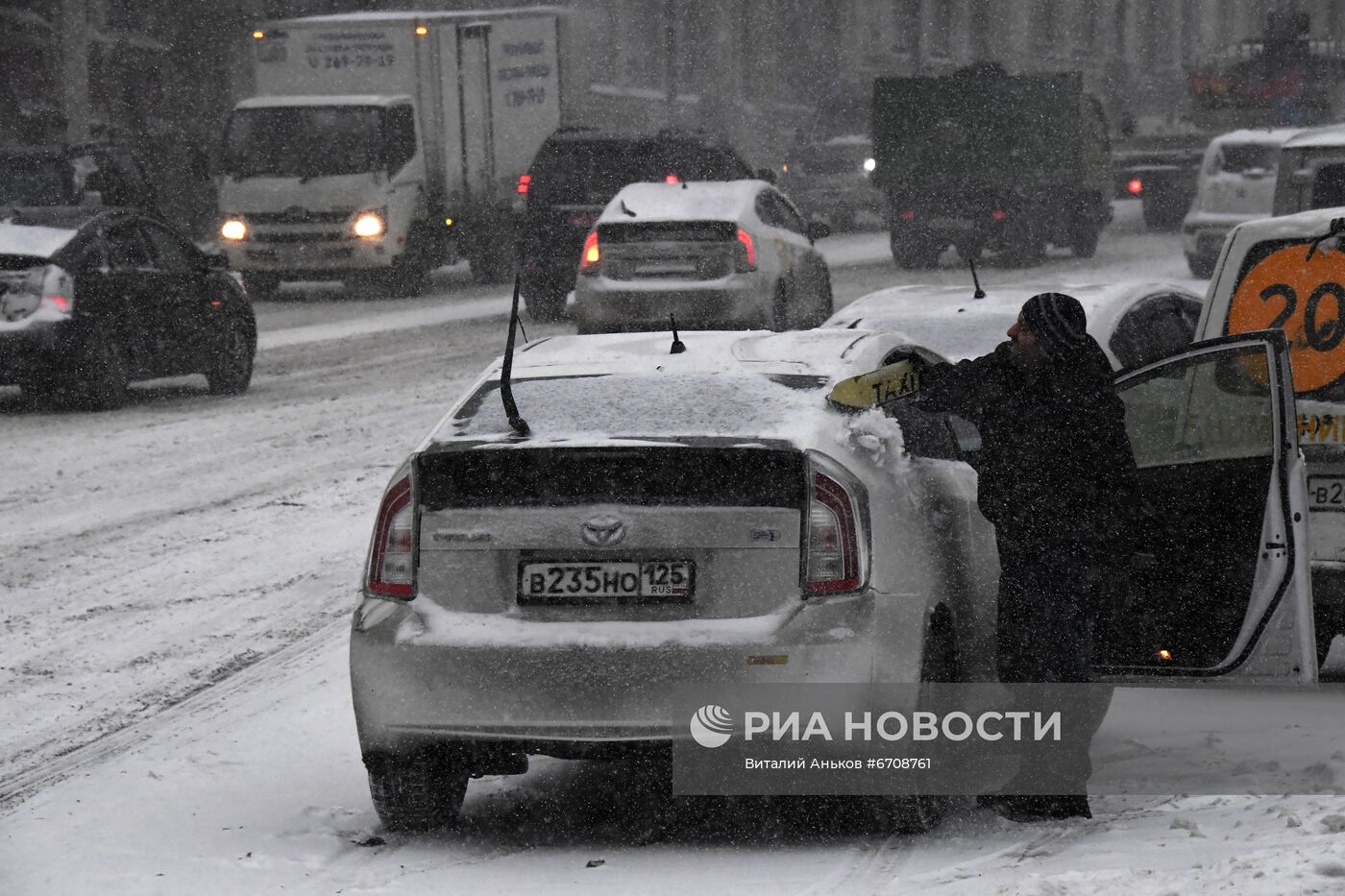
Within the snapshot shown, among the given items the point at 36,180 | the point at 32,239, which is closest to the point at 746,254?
the point at 32,239

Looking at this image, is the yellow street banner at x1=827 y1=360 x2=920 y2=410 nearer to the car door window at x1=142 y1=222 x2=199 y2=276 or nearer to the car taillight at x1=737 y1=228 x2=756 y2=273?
the car door window at x1=142 y1=222 x2=199 y2=276

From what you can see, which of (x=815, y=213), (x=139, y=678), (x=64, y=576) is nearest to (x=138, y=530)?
(x=64, y=576)

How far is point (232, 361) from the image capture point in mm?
17312

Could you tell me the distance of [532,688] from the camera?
5.62 m

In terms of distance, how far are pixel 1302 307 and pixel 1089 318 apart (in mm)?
1840

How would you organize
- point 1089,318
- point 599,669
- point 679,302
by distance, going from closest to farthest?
point 599,669 → point 1089,318 → point 679,302

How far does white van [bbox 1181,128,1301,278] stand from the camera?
83.3 ft

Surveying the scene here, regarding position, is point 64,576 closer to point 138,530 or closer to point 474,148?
point 138,530

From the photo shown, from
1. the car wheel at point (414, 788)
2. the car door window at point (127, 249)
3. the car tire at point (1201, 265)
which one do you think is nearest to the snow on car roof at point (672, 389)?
the car wheel at point (414, 788)

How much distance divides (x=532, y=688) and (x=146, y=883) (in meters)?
1.06

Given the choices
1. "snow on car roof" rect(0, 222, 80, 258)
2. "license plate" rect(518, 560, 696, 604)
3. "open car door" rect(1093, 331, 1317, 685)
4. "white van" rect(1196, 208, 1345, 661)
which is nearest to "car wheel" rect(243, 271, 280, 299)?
"snow on car roof" rect(0, 222, 80, 258)

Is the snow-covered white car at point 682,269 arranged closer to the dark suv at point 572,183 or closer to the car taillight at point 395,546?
the dark suv at point 572,183

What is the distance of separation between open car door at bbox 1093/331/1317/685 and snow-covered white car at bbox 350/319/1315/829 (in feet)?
2.41

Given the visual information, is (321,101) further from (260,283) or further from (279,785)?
(279,785)
